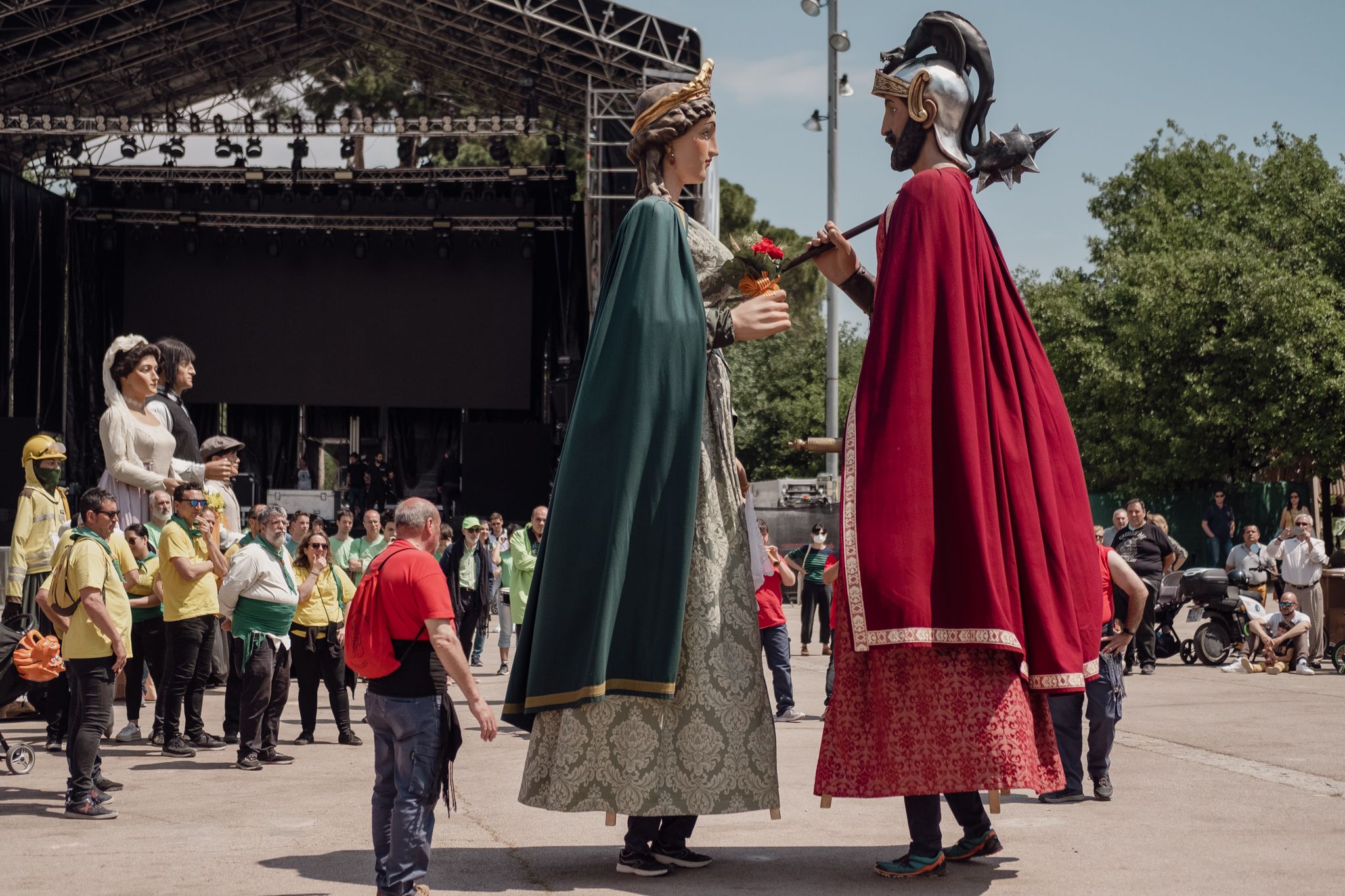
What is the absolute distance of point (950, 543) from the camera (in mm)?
4289

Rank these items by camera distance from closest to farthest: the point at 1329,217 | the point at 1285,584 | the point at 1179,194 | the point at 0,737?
the point at 0,737 → the point at 1285,584 → the point at 1329,217 → the point at 1179,194

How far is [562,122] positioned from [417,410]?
7742 mm

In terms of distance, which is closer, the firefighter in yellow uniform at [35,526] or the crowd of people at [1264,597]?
the firefighter in yellow uniform at [35,526]

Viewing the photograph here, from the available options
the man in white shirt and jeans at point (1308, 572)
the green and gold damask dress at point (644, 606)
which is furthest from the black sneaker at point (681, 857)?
the man in white shirt and jeans at point (1308, 572)

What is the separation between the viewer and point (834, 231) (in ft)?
15.5

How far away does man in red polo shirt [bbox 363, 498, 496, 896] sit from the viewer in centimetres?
442

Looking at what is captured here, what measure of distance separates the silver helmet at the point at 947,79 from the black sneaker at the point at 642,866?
2.52 metres

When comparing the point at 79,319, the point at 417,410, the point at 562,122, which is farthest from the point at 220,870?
the point at 417,410

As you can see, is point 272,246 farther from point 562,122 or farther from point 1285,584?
point 1285,584

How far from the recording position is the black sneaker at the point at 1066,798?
6680mm

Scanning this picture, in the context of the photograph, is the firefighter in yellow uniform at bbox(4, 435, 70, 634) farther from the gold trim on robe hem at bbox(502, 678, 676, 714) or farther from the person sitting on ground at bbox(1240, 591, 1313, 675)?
the person sitting on ground at bbox(1240, 591, 1313, 675)

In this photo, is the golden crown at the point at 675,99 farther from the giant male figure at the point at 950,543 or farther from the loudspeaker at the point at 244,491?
the loudspeaker at the point at 244,491

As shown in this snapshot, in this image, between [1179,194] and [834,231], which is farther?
[1179,194]

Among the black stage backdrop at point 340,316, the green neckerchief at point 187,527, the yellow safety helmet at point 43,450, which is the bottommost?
the green neckerchief at point 187,527
